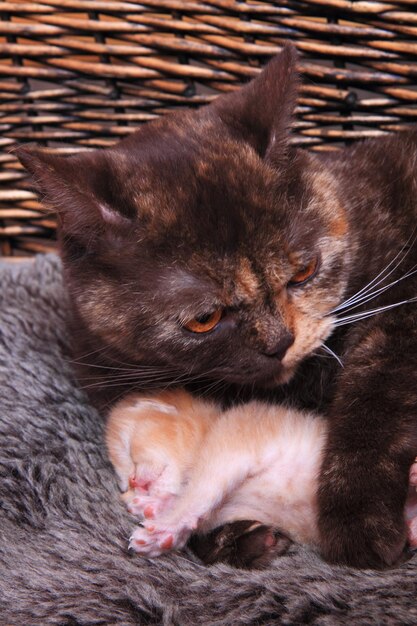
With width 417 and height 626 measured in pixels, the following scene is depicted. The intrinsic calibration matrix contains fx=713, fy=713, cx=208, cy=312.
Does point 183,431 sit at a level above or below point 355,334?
below

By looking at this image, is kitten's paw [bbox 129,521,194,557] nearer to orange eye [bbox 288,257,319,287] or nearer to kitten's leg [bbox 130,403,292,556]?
kitten's leg [bbox 130,403,292,556]

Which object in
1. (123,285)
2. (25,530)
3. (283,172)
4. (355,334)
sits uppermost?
(283,172)

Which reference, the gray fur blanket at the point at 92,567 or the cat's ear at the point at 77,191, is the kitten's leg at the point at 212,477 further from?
the cat's ear at the point at 77,191

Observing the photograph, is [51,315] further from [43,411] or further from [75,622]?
[75,622]

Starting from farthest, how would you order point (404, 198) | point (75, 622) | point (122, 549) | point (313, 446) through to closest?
point (404, 198) → point (313, 446) → point (122, 549) → point (75, 622)

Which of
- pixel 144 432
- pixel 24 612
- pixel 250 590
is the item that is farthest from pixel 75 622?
pixel 144 432

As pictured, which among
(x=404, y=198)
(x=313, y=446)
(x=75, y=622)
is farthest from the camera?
(x=404, y=198)
